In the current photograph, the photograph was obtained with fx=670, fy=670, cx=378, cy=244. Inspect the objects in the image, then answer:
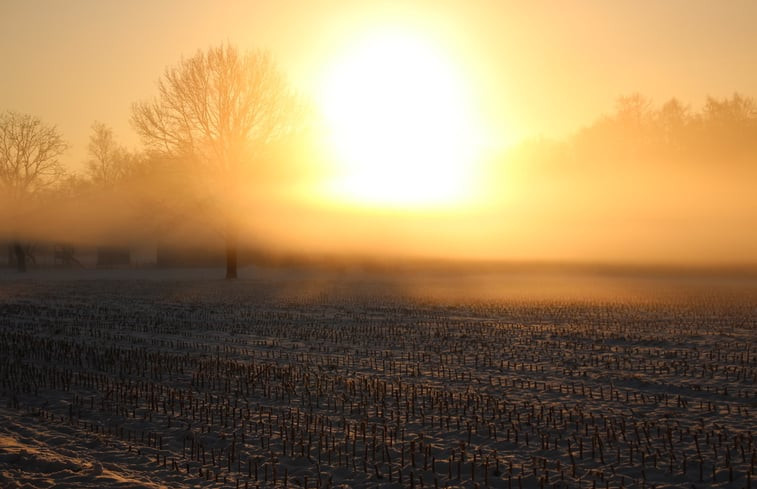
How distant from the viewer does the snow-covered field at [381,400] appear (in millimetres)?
7570

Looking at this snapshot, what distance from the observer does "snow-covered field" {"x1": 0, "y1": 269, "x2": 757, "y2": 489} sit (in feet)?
24.8

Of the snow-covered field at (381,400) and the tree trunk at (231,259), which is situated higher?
the tree trunk at (231,259)

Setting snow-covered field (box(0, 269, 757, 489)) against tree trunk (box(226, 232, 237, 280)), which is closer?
snow-covered field (box(0, 269, 757, 489))

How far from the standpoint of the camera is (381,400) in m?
10.6

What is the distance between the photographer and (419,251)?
5962cm

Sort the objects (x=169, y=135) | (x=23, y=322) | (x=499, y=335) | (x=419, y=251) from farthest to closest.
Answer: (x=419, y=251), (x=169, y=135), (x=23, y=322), (x=499, y=335)

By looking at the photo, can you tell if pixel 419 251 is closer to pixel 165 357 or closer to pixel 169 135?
pixel 169 135

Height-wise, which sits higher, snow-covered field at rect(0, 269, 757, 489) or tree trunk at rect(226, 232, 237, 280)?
tree trunk at rect(226, 232, 237, 280)

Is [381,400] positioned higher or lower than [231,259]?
lower

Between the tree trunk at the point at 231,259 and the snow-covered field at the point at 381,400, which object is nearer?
the snow-covered field at the point at 381,400

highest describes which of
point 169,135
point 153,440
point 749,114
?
point 749,114

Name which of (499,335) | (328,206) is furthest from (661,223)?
(499,335)

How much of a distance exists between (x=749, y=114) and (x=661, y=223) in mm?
11422

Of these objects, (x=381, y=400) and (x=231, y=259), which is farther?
(x=231, y=259)
